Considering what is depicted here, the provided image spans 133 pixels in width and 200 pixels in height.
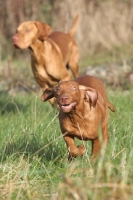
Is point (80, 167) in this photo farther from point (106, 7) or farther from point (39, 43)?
point (106, 7)

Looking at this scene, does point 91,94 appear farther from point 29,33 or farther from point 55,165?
point 29,33

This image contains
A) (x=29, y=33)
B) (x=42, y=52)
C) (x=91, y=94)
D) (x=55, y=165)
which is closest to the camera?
(x=91, y=94)

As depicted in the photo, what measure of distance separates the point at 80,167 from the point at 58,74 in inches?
167

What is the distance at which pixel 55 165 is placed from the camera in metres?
4.97

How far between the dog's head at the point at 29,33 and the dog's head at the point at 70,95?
10.7ft

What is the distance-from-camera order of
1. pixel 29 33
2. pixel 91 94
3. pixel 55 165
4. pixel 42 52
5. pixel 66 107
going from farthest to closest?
pixel 42 52
pixel 29 33
pixel 55 165
pixel 91 94
pixel 66 107

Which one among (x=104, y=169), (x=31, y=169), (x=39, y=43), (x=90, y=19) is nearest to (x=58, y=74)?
(x=39, y=43)

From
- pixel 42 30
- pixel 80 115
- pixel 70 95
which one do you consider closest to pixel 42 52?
pixel 42 30

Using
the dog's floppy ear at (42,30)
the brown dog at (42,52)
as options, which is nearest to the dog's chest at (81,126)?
the brown dog at (42,52)

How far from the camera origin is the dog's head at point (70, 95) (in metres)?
4.57

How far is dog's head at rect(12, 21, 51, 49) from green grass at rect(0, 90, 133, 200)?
1049 mm

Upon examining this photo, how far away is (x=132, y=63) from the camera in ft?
41.9

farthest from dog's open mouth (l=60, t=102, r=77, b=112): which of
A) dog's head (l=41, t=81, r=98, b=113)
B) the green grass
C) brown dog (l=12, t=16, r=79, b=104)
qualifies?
brown dog (l=12, t=16, r=79, b=104)

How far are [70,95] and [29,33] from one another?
3874 mm
